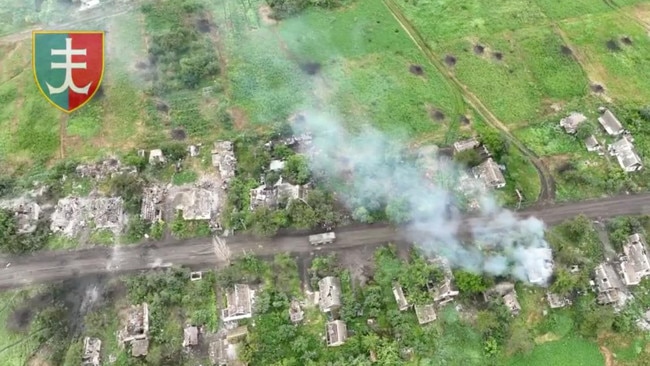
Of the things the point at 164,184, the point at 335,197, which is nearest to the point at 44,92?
the point at 164,184

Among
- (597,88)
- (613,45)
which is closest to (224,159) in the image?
(597,88)

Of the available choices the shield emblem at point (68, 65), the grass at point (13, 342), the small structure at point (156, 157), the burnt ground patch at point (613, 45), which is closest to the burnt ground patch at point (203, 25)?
the shield emblem at point (68, 65)

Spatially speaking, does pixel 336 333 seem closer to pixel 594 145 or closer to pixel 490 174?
pixel 490 174

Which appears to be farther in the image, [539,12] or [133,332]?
[539,12]

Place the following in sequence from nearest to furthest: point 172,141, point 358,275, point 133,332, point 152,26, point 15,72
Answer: point 133,332 < point 358,275 < point 172,141 < point 15,72 < point 152,26

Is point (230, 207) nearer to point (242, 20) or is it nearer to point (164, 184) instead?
point (164, 184)

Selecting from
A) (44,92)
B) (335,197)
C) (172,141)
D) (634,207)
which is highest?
(44,92)

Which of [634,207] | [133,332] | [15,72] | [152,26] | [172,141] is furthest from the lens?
[152,26]
